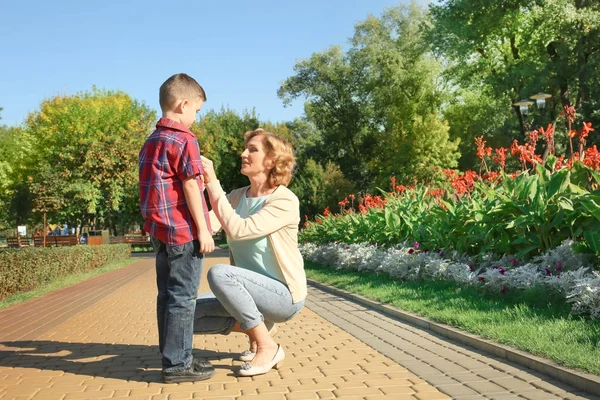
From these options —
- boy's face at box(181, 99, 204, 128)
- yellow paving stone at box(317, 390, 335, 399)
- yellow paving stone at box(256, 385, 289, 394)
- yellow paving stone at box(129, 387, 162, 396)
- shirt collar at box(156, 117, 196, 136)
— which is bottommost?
yellow paving stone at box(317, 390, 335, 399)

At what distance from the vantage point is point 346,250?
46.8ft

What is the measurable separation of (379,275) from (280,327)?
14.7 feet

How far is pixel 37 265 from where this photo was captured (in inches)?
543

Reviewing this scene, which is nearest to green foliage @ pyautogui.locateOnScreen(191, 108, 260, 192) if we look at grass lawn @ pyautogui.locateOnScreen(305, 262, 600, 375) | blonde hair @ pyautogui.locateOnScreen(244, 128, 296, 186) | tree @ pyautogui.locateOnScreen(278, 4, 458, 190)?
tree @ pyautogui.locateOnScreen(278, 4, 458, 190)

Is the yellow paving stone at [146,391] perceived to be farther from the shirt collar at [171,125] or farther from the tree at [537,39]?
the tree at [537,39]

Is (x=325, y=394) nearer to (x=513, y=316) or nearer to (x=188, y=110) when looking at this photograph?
(x=188, y=110)

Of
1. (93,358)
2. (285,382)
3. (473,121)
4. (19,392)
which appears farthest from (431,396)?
(473,121)

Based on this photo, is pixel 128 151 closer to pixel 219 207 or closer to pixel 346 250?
pixel 346 250

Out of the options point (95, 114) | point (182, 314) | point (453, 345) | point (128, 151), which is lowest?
point (453, 345)

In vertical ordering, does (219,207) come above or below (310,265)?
above

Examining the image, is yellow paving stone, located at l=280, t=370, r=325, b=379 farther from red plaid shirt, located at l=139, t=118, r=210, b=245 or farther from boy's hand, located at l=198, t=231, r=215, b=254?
red plaid shirt, located at l=139, t=118, r=210, b=245

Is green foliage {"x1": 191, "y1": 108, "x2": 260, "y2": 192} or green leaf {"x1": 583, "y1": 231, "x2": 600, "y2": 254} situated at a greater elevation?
green foliage {"x1": 191, "y1": 108, "x2": 260, "y2": 192}

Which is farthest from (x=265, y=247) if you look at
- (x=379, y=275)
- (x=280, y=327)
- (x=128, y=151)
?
(x=128, y=151)

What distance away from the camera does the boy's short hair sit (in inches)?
177
